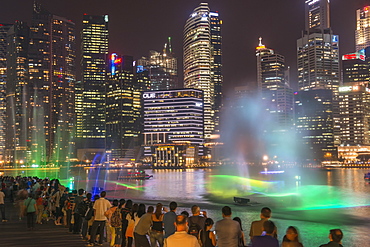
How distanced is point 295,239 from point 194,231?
8.31ft

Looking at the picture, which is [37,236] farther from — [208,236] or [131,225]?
[208,236]

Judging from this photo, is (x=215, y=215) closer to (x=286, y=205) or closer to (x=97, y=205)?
(x=286, y=205)

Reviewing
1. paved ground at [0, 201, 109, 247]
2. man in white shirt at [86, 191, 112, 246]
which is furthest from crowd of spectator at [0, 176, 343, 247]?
paved ground at [0, 201, 109, 247]

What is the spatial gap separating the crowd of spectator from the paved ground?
379 millimetres

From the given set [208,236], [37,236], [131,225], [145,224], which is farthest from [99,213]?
[208,236]

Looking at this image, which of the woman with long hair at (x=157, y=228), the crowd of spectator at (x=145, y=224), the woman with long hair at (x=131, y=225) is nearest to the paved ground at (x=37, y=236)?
the crowd of spectator at (x=145, y=224)

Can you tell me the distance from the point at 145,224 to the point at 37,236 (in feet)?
21.5

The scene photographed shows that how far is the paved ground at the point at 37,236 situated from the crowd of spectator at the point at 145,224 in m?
0.38

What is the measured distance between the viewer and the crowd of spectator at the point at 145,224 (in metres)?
7.42

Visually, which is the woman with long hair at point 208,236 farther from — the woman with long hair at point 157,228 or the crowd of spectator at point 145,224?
the woman with long hair at point 157,228

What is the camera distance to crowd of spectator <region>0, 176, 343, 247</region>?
7418 mm

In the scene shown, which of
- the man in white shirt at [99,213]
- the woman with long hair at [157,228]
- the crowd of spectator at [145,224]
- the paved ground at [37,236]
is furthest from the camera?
the paved ground at [37,236]

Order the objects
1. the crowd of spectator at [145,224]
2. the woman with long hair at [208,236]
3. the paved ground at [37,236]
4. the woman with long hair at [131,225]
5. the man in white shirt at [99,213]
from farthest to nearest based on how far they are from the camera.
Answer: the paved ground at [37,236] → the man in white shirt at [99,213] → the woman with long hair at [131,225] → the woman with long hair at [208,236] → the crowd of spectator at [145,224]

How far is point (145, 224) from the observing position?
1084 cm
